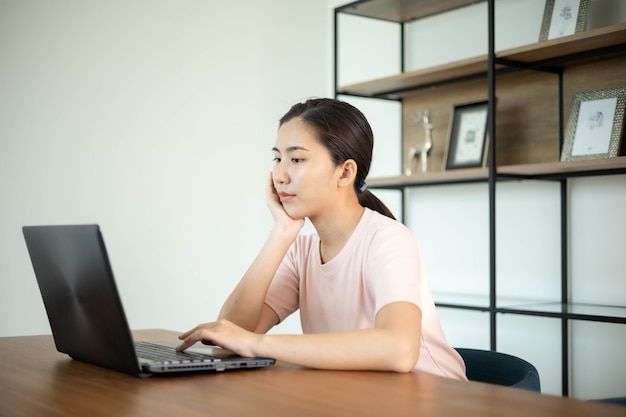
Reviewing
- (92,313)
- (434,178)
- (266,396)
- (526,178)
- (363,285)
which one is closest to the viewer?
(266,396)

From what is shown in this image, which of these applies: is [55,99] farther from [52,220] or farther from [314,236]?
[314,236]

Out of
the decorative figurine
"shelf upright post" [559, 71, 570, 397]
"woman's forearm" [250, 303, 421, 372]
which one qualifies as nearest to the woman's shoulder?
"woman's forearm" [250, 303, 421, 372]

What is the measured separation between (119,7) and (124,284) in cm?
128

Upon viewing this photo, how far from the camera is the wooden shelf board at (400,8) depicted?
371cm

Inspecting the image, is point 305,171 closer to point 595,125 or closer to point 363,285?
point 363,285

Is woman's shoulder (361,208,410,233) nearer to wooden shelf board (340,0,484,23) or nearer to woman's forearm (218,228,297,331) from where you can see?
woman's forearm (218,228,297,331)

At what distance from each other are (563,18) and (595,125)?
0.46 meters

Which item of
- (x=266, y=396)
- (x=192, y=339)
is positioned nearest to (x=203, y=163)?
(x=192, y=339)

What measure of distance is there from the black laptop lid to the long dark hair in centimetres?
69

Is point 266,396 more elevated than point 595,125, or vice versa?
point 595,125

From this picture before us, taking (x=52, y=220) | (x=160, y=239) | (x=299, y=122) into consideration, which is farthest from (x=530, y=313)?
(x=52, y=220)

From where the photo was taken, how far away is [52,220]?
346 cm

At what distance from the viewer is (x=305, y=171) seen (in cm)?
182

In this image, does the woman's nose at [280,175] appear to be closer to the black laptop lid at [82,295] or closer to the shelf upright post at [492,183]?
the black laptop lid at [82,295]
